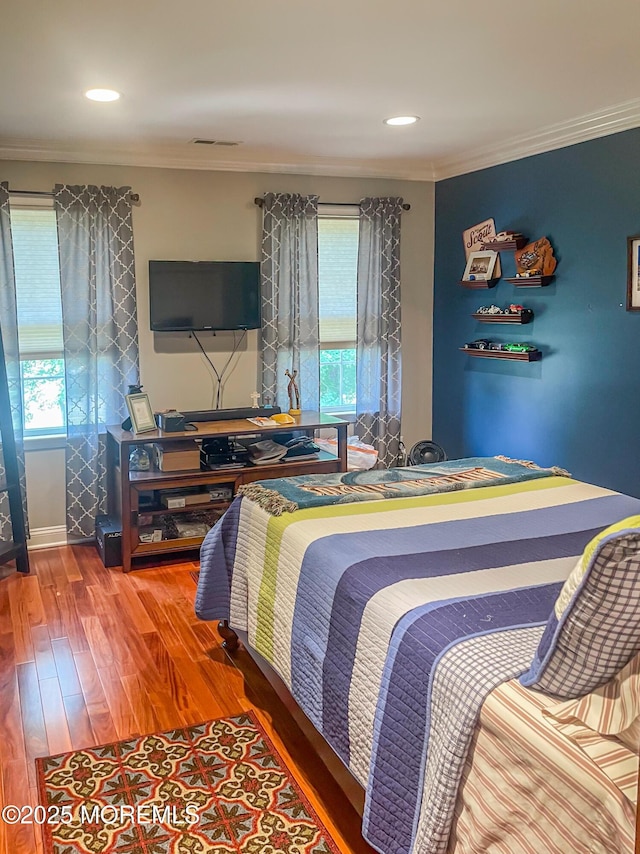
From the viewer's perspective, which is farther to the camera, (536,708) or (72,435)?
(72,435)

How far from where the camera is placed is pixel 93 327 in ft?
14.5

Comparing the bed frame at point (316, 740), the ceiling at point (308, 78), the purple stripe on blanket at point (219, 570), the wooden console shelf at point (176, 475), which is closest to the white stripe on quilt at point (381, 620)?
the bed frame at point (316, 740)

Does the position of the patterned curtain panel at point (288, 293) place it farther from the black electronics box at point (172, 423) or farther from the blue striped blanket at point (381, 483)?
the blue striped blanket at point (381, 483)

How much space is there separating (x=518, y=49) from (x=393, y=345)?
2.64 metres

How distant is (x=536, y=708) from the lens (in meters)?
1.44

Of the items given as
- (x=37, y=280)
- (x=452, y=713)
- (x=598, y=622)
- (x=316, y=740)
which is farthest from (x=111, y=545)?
(x=598, y=622)

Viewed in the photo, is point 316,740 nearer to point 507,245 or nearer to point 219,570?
point 219,570

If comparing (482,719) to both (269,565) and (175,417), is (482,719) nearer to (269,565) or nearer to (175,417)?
(269,565)

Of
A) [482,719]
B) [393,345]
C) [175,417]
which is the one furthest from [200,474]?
[482,719]

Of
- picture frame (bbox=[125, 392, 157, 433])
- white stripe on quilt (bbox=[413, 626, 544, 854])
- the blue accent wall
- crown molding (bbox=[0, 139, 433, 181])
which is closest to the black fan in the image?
the blue accent wall

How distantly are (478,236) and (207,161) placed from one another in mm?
1777

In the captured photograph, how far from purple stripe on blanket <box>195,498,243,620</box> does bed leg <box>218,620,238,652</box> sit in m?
0.27

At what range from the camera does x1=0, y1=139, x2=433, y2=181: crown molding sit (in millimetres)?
4219

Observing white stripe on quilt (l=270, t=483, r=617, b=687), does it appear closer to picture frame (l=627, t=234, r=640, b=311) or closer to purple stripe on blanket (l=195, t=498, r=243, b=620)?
purple stripe on blanket (l=195, t=498, r=243, b=620)
